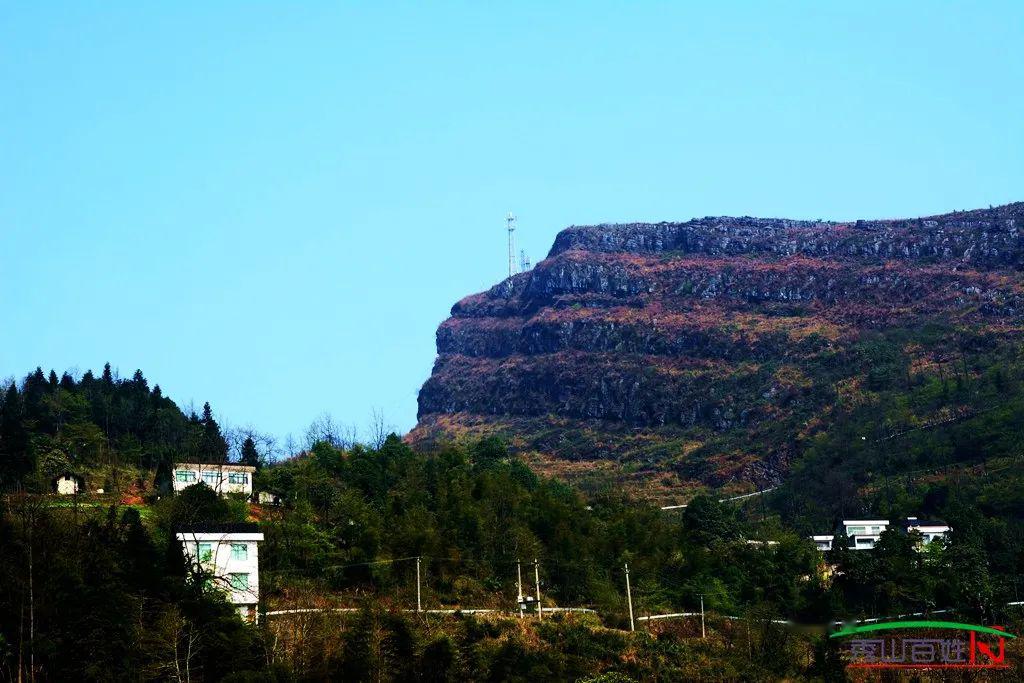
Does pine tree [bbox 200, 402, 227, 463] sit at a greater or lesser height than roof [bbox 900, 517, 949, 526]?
greater

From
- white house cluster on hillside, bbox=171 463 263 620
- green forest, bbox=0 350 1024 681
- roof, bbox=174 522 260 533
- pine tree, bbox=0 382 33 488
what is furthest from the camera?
pine tree, bbox=0 382 33 488

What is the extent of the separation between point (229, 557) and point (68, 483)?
16846mm

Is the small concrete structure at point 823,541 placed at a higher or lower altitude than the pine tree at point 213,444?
lower

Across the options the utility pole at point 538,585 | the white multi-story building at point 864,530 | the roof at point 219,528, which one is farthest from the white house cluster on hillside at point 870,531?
the roof at point 219,528

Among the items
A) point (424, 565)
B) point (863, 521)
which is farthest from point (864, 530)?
point (424, 565)

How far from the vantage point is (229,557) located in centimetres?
5341

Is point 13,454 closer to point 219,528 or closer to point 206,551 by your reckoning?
point 219,528

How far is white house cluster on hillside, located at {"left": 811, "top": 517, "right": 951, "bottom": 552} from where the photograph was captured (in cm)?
8169

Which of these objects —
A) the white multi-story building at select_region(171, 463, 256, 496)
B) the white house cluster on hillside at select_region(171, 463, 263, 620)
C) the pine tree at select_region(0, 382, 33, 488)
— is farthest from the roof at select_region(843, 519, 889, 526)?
the pine tree at select_region(0, 382, 33, 488)

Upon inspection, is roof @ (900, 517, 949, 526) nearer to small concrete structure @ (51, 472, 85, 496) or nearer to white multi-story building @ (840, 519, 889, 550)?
white multi-story building @ (840, 519, 889, 550)

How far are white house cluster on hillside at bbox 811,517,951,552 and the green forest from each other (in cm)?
125

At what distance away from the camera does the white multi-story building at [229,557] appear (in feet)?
170

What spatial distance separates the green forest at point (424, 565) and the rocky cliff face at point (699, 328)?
3349 centimetres

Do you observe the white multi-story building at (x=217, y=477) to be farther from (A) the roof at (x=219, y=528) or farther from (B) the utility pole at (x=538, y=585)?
(B) the utility pole at (x=538, y=585)
